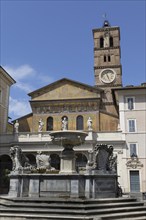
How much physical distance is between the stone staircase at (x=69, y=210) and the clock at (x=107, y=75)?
4443cm

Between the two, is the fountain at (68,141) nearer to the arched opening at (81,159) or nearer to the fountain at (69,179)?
the fountain at (69,179)

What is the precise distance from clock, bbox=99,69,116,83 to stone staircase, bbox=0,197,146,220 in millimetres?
44426

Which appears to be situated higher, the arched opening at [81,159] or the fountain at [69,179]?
the arched opening at [81,159]

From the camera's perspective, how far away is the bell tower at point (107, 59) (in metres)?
54.2

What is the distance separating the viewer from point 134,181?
2958cm

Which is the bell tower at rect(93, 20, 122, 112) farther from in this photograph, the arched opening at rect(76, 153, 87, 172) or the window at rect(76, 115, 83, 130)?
the arched opening at rect(76, 153, 87, 172)

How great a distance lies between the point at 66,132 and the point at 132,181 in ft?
59.2

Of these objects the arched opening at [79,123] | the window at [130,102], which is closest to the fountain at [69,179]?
the window at [130,102]

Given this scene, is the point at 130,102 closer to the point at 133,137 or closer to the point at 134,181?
the point at 133,137

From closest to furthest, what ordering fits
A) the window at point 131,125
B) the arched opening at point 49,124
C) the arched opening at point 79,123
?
1. the window at point 131,125
2. the arched opening at point 79,123
3. the arched opening at point 49,124

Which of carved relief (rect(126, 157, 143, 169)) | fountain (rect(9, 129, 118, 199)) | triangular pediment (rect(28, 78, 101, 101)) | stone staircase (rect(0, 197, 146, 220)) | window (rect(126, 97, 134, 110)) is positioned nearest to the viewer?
stone staircase (rect(0, 197, 146, 220))

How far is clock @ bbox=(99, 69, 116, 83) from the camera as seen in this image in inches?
2148

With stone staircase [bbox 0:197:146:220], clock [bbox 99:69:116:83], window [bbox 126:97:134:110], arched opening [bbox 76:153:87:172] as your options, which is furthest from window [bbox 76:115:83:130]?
stone staircase [bbox 0:197:146:220]

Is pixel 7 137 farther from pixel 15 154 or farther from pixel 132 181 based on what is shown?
pixel 15 154
